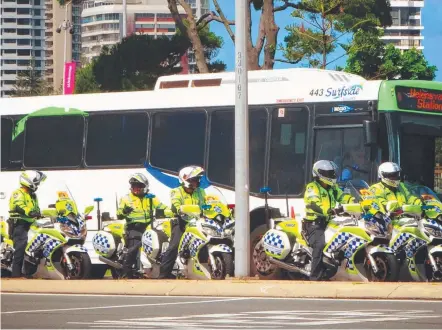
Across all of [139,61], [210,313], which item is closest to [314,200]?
[210,313]

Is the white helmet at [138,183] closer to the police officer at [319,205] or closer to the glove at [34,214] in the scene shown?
the glove at [34,214]

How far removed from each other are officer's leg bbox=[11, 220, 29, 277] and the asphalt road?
3.95m

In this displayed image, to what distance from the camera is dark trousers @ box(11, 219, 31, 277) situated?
916 inches

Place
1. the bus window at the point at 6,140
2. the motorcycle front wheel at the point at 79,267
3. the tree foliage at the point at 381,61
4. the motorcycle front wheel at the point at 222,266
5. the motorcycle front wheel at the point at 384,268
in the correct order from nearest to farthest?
the motorcycle front wheel at the point at 384,268 → the motorcycle front wheel at the point at 222,266 → the motorcycle front wheel at the point at 79,267 → the bus window at the point at 6,140 → the tree foliage at the point at 381,61

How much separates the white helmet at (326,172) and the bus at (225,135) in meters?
0.83

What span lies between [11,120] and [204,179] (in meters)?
4.92

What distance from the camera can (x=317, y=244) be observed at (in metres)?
21.1

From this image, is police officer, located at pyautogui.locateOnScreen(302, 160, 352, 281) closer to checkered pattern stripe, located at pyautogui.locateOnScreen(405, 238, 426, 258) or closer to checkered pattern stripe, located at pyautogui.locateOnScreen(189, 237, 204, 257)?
checkered pattern stripe, located at pyautogui.locateOnScreen(405, 238, 426, 258)

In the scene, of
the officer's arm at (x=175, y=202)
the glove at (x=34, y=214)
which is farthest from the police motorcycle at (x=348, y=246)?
the glove at (x=34, y=214)

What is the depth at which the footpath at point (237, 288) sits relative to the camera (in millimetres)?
18438

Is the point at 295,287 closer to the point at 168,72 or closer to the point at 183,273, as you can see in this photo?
the point at 183,273

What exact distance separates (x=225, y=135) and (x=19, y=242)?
3817mm

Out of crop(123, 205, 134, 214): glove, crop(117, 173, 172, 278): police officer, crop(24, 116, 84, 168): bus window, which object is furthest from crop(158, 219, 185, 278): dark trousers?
crop(24, 116, 84, 168): bus window

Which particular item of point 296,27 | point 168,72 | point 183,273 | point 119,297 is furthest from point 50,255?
point 168,72
